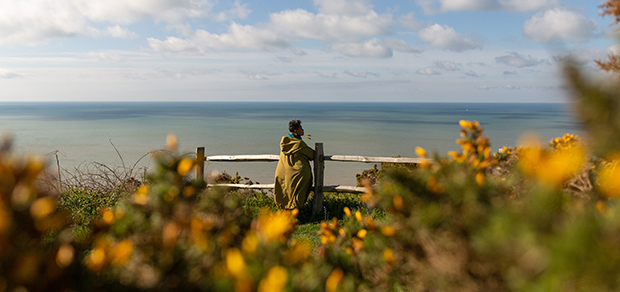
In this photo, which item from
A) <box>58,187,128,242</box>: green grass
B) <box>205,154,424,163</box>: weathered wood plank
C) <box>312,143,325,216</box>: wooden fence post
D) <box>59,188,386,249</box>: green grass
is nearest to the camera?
<box>59,188,386,249</box>: green grass

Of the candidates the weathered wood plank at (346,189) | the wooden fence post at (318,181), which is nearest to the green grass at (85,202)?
the wooden fence post at (318,181)

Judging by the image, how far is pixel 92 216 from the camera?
5996 mm

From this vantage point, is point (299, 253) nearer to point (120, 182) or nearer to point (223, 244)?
point (223, 244)

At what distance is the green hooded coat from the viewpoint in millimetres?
7445

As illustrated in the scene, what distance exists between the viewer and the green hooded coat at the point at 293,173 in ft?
24.4

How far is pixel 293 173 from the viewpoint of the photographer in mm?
7445

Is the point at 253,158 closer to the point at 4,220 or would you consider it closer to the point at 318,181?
the point at 318,181

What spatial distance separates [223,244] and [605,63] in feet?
11.1

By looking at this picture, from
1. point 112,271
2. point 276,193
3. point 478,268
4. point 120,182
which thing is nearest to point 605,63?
point 478,268

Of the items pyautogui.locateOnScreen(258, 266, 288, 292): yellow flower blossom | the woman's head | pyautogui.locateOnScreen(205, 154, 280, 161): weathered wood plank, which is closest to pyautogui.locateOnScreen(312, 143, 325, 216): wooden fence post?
the woman's head

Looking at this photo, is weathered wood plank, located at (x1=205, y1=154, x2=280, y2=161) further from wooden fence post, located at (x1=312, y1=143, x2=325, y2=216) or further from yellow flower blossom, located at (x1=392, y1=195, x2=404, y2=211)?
yellow flower blossom, located at (x1=392, y1=195, x2=404, y2=211)

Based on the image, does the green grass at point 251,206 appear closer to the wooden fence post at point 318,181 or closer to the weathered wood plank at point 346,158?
the wooden fence post at point 318,181

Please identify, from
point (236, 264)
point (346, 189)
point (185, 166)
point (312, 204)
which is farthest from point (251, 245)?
point (312, 204)

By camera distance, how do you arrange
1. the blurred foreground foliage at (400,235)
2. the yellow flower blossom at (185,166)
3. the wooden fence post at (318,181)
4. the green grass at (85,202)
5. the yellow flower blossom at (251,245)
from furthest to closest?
the wooden fence post at (318,181) → the green grass at (85,202) → the yellow flower blossom at (185,166) → the yellow flower blossom at (251,245) → the blurred foreground foliage at (400,235)
